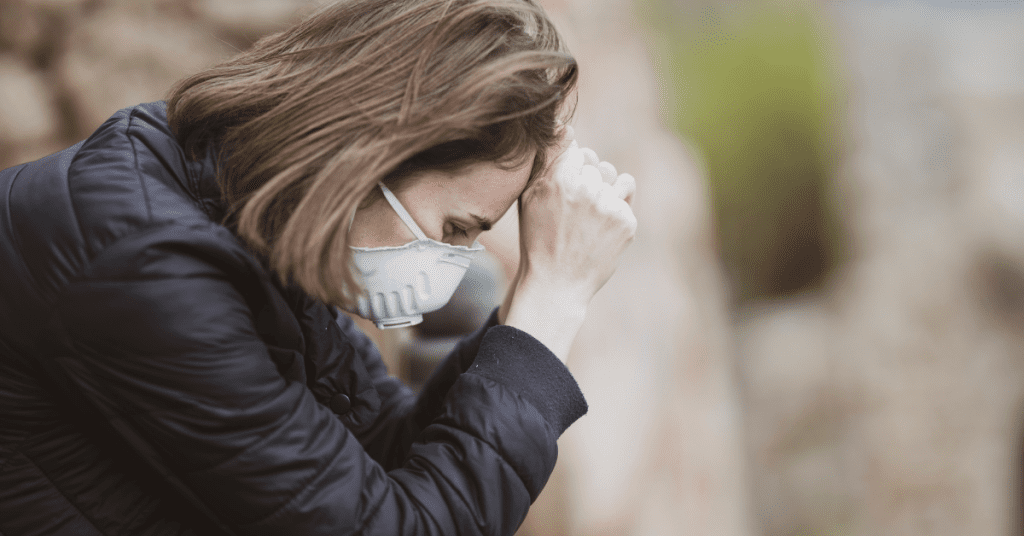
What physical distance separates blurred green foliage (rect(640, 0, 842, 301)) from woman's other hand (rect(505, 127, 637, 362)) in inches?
81.7

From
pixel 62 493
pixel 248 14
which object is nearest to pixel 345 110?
pixel 62 493

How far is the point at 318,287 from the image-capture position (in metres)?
0.94

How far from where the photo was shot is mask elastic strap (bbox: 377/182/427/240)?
1.09m

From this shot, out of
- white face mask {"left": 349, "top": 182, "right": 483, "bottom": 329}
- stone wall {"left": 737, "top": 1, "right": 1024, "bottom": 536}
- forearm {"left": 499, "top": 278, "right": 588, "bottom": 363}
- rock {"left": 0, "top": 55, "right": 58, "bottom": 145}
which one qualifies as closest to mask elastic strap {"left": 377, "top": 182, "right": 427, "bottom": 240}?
white face mask {"left": 349, "top": 182, "right": 483, "bottom": 329}

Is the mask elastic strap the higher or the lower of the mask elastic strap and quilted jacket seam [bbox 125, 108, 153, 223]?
the lower

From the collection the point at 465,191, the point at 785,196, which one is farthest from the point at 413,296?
the point at 785,196

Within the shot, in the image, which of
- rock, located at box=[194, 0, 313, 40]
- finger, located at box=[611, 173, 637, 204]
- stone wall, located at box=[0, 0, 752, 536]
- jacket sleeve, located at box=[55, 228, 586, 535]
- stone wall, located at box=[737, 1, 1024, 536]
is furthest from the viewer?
stone wall, located at box=[737, 1, 1024, 536]

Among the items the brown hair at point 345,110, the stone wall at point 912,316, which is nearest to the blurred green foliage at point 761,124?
the stone wall at point 912,316

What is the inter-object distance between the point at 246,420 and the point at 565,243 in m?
0.60

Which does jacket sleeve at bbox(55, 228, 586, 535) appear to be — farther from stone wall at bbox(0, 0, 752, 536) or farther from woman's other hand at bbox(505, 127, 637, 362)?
stone wall at bbox(0, 0, 752, 536)

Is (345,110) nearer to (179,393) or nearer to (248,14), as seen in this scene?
(179,393)

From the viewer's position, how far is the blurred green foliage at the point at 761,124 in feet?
10.8

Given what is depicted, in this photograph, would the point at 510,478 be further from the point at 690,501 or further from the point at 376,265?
the point at 690,501

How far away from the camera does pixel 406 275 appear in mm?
1183
